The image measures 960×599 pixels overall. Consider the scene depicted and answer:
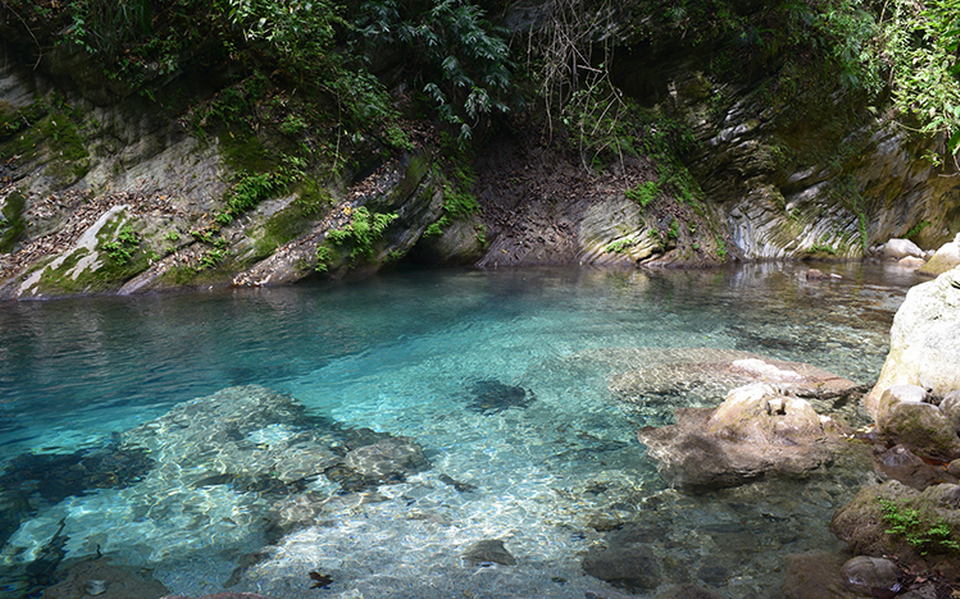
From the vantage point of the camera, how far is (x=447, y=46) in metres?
13.2

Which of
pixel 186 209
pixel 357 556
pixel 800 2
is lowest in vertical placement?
pixel 357 556

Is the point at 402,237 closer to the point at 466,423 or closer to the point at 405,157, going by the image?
the point at 405,157

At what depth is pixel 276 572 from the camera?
2439mm

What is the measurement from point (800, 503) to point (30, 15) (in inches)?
549

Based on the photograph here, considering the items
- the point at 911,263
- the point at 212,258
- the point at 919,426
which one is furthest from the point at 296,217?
the point at 911,263

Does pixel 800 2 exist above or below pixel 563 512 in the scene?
above

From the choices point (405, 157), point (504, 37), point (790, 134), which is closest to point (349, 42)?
point (405, 157)

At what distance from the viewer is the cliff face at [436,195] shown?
31.4 ft

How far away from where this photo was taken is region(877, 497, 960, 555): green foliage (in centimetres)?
230

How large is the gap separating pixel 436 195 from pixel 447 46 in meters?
3.92

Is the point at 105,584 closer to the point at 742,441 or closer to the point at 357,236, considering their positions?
the point at 742,441

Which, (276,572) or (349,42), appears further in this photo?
(349,42)

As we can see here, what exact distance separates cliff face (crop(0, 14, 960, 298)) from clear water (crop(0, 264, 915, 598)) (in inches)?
69.0

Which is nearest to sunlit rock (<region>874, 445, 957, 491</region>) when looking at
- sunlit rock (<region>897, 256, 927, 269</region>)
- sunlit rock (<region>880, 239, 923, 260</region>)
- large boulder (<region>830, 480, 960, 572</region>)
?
large boulder (<region>830, 480, 960, 572</region>)
